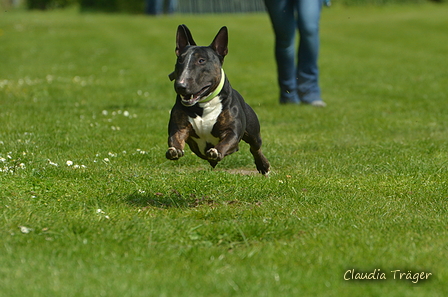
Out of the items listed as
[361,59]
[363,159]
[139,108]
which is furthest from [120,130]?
[361,59]

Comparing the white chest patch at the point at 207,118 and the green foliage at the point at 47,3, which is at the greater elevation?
the white chest patch at the point at 207,118

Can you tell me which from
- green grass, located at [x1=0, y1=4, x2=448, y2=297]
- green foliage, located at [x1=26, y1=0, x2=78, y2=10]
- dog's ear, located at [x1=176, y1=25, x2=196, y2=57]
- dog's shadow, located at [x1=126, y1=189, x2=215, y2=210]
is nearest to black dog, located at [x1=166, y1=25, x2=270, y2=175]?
dog's ear, located at [x1=176, y1=25, x2=196, y2=57]

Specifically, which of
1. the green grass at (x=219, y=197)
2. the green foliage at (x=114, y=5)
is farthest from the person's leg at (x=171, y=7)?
the green grass at (x=219, y=197)

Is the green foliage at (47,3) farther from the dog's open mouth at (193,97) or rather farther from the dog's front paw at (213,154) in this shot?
the dog's front paw at (213,154)

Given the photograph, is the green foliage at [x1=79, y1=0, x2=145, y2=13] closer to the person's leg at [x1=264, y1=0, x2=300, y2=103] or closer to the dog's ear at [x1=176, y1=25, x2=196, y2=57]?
the person's leg at [x1=264, y1=0, x2=300, y2=103]

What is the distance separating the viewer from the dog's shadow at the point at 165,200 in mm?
5484

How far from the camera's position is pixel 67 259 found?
409cm

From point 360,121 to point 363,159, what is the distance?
8.52 ft

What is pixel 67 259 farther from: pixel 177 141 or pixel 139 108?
pixel 139 108

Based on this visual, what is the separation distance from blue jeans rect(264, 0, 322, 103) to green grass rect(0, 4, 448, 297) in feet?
1.66

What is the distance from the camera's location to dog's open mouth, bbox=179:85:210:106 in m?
5.09

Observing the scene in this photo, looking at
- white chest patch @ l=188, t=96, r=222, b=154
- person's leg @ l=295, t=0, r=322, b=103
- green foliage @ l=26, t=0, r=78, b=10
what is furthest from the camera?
green foliage @ l=26, t=0, r=78, b=10

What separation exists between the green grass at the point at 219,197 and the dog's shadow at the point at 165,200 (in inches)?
0.5

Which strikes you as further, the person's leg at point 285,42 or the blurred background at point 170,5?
the blurred background at point 170,5
